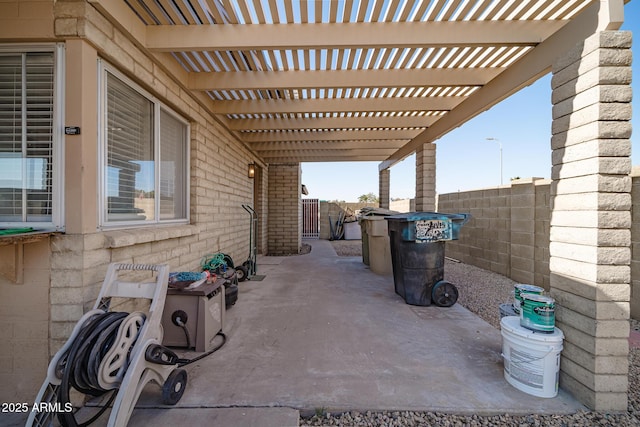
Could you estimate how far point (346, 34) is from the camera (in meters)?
2.80

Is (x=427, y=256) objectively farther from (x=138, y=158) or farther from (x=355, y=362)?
(x=138, y=158)

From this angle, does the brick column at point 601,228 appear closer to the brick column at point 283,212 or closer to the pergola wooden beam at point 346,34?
the pergola wooden beam at point 346,34

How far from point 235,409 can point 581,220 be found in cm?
290

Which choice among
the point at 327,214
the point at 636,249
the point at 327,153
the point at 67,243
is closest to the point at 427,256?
the point at 636,249

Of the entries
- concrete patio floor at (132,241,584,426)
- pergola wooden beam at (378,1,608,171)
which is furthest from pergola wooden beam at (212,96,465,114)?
concrete patio floor at (132,241,584,426)

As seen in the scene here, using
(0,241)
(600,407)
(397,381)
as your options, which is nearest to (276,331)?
(397,381)

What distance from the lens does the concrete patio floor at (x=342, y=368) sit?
1920 millimetres

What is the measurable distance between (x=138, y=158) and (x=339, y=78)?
103 inches

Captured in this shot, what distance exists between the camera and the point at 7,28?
206 cm

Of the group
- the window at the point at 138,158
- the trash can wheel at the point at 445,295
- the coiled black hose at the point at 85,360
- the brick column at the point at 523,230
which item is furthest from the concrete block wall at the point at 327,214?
the coiled black hose at the point at 85,360

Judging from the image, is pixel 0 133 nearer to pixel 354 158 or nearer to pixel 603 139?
pixel 603 139

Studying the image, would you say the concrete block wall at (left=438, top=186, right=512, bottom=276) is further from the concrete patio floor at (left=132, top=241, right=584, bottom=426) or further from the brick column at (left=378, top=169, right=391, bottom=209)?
the concrete patio floor at (left=132, top=241, right=584, bottom=426)

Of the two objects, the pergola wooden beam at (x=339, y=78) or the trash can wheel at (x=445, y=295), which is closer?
the pergola wooden beam at (x=339, y=78)

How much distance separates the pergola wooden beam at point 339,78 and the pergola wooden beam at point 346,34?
31.2 inches
